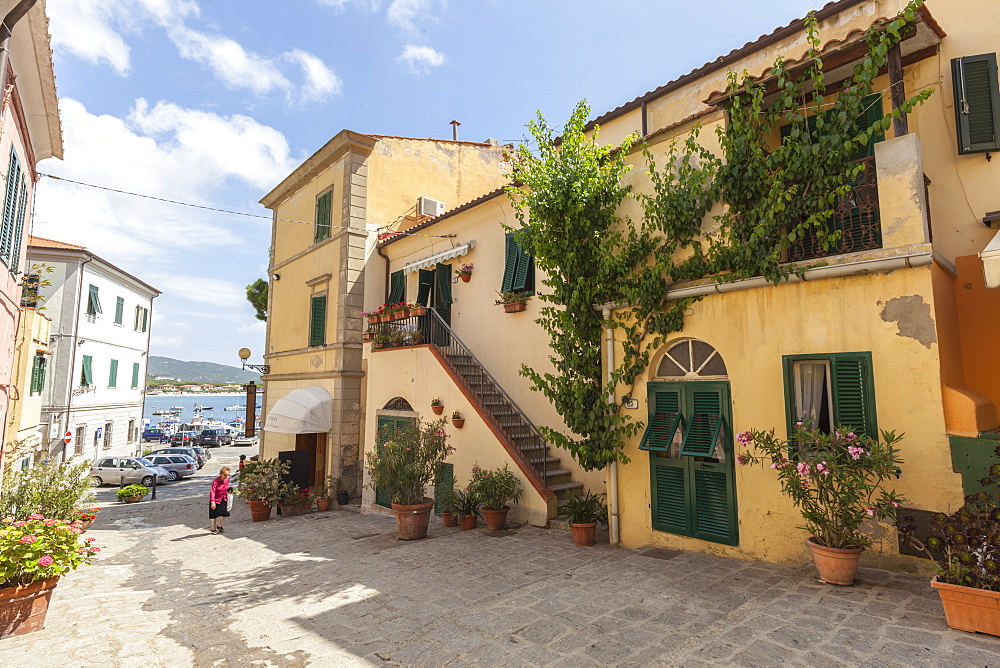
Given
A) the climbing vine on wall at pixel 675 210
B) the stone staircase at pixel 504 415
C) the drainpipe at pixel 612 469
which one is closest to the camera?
the climbing vine on wall at pixel 675 210

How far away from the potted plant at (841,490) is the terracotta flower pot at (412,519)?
589cm

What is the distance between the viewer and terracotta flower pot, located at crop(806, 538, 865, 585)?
17.0 feet

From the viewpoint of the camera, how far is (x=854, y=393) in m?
5.70

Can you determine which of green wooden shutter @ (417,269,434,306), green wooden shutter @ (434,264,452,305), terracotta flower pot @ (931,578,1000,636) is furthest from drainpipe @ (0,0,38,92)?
terracotta flower pot @ (931,578,1000,636)

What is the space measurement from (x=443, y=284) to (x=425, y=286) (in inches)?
29.1

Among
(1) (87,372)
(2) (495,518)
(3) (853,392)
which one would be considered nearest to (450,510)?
(2) (495,518)

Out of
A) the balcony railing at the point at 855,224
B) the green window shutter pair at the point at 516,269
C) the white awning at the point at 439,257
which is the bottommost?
A: the balcony railing at the point at 855,224

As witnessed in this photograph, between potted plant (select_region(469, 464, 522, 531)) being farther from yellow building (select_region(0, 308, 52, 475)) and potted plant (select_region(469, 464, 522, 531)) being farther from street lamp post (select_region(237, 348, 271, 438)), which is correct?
street lamp post (select_region(237, 348, 271, 438))

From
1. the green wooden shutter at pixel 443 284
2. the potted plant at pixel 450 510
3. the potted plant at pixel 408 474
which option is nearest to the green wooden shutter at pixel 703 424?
the potted plant at pixel 408 474

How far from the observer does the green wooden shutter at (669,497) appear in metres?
7.06

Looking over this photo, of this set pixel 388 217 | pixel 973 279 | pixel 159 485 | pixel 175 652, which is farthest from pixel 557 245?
pixel 159 485

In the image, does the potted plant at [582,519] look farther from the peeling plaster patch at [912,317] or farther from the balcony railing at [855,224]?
the peeling plaster patch at [912,317]

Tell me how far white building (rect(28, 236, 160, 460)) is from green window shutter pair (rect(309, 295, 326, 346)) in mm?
12803

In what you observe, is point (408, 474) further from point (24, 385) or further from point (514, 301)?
point (24, 385)
